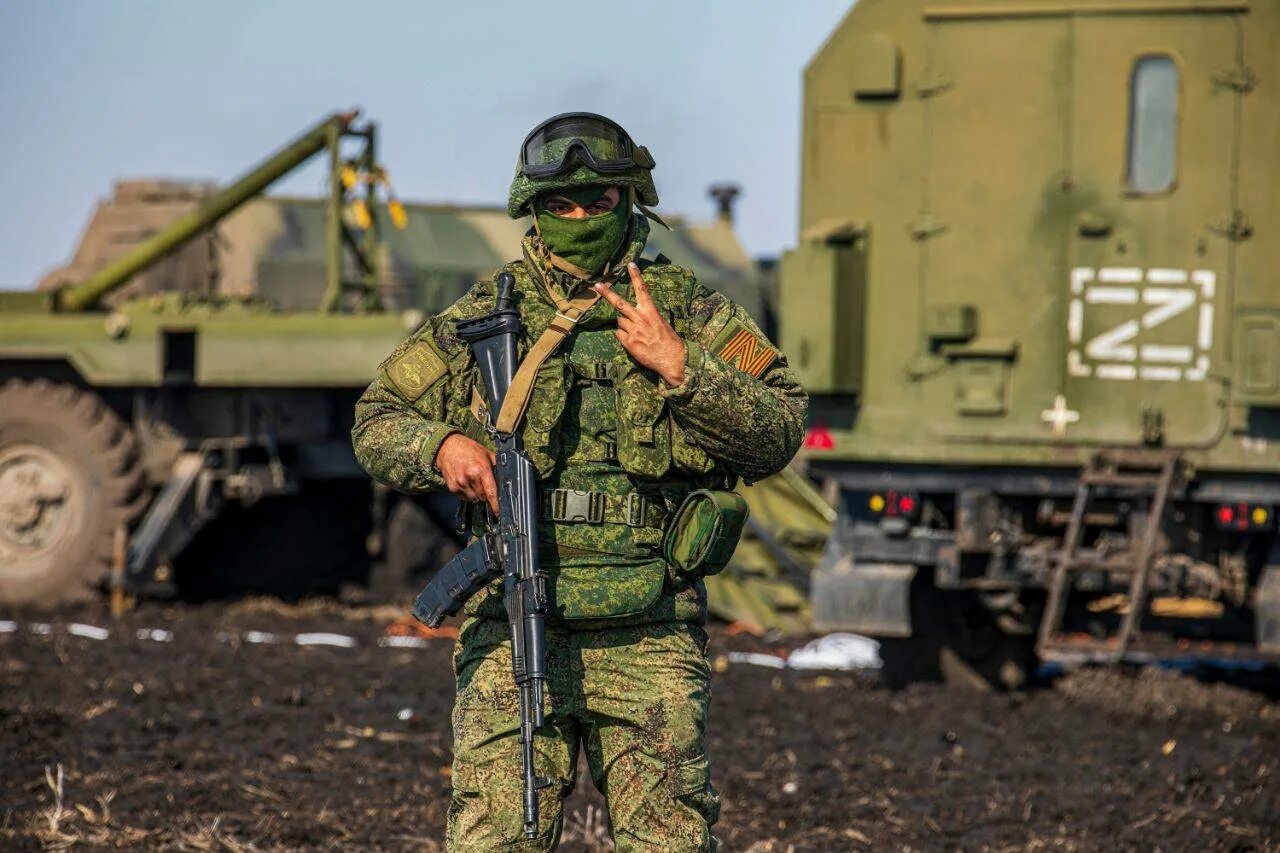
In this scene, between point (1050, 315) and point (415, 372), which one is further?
point (1050, 315)

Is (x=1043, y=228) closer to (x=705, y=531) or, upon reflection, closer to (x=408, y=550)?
(x=705, y=531)

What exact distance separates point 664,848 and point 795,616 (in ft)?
23.2

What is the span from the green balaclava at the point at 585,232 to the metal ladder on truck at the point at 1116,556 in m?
4.67

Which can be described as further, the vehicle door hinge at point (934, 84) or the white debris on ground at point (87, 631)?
the white debris on ground at point (87, 631)

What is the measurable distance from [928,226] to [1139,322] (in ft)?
3.30

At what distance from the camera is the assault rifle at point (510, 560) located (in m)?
4.25

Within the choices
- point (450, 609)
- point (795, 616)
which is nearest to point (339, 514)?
point (795, 616)

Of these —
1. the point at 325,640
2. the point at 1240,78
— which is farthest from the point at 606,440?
the point at 325,640

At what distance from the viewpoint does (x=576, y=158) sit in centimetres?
444

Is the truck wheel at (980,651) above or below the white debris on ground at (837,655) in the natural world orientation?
above

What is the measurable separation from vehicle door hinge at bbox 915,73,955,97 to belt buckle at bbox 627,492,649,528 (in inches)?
200

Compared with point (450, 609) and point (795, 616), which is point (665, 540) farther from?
point (795, 616)

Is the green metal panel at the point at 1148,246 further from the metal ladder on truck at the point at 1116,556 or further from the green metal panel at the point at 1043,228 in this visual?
the metal ladder on truck at the point at 1116,556

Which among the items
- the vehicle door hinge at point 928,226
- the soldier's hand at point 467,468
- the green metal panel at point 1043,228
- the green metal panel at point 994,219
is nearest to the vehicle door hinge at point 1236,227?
the green metal panel at point 1043,228
